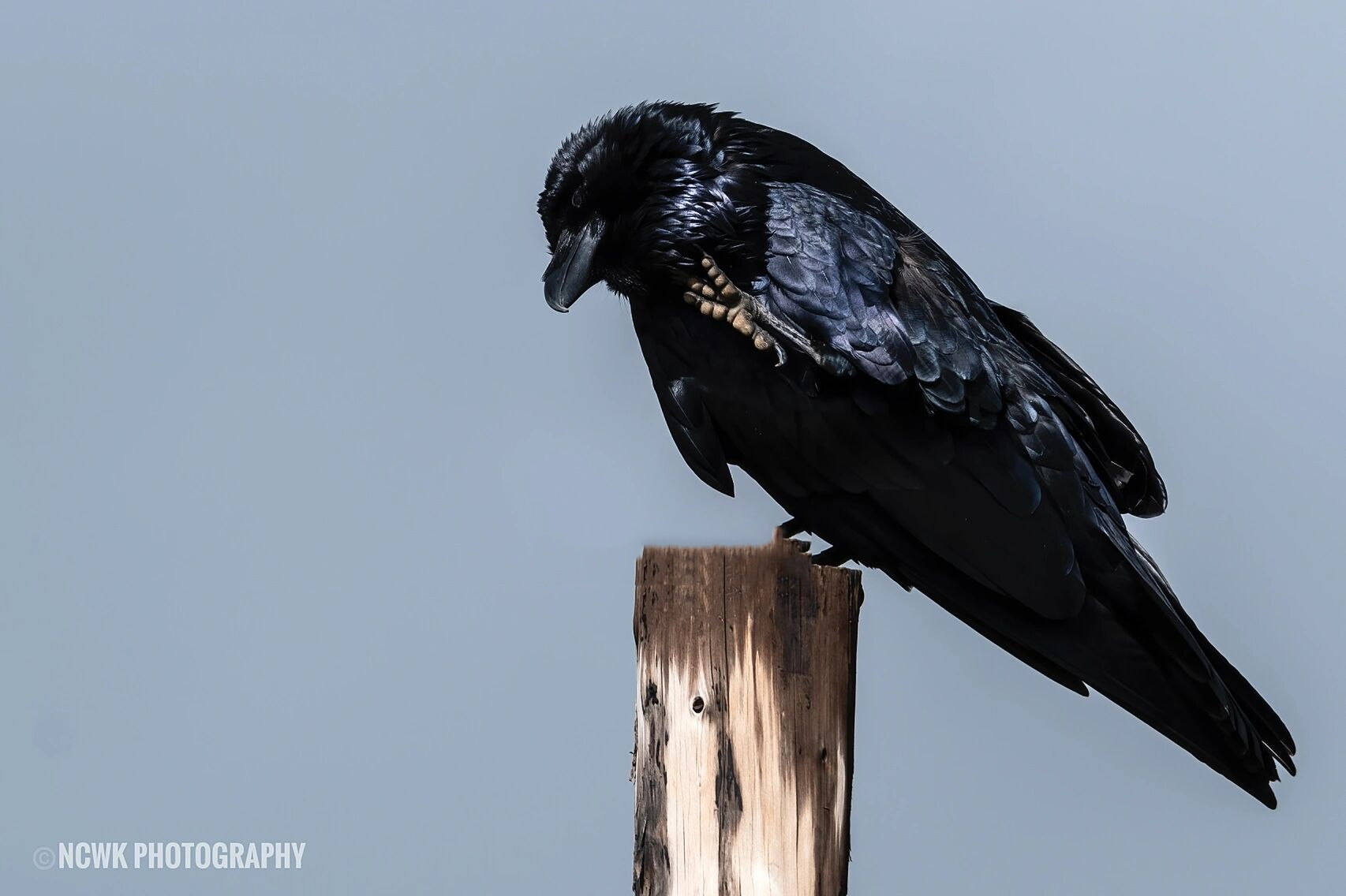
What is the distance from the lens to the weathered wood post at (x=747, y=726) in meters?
2.04

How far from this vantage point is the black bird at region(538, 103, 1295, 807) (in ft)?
7.20

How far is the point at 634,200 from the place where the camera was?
2.38m

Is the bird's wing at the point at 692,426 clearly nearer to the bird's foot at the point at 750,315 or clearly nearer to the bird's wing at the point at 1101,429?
the bird's foot at the point at 750,315

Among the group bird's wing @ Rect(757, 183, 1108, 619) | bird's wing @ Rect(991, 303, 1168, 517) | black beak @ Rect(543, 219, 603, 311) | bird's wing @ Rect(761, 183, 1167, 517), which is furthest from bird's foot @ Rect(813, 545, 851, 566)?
black beak @ Rect(543, 219, 603, 311)

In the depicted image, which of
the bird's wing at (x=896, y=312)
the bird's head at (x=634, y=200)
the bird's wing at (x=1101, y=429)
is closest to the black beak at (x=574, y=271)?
the bird's head at (x=634, y=200)

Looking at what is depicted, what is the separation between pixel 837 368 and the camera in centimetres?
219

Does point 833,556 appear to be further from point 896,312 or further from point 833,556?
point 896,312

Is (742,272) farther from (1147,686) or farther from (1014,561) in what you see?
(1147,686)

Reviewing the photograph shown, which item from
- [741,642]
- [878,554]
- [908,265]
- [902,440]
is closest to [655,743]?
[741,642]

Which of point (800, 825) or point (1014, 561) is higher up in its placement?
point (1014, 561)

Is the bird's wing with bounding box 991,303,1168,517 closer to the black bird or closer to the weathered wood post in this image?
the black bird

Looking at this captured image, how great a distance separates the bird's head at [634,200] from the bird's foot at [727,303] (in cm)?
5

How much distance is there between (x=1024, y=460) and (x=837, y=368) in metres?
0.38

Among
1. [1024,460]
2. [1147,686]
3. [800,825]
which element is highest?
[1024,460]
